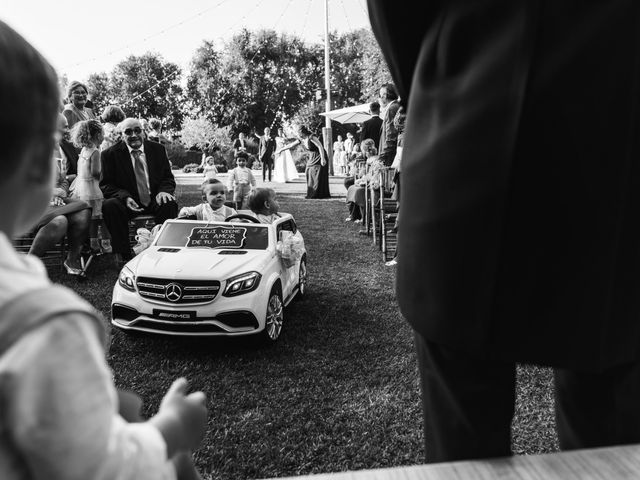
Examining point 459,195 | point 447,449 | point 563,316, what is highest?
point 459,195

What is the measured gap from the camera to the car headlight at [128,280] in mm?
4086

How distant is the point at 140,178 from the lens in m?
6.52

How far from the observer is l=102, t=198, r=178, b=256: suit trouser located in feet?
20.6

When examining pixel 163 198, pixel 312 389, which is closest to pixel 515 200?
pixel 312 389

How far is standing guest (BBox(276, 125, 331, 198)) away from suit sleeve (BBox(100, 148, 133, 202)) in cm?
921

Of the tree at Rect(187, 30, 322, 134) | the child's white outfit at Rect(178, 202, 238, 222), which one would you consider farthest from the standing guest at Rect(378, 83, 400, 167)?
the tree at Rect(187, 30, 322, 134)

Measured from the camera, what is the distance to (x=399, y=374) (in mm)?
3670

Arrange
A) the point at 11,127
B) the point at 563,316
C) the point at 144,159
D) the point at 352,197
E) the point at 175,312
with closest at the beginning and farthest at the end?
the point at 11,127 < the point at 563,316 < the point at 175,312 < the point at 144,159 < the point at 352,197

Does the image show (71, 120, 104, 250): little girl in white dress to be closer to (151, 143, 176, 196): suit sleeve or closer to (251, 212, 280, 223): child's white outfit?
(151, 143, 176, 196): suit sleeve

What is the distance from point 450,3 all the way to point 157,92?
60.3m

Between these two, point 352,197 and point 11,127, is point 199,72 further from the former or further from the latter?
point 11,127

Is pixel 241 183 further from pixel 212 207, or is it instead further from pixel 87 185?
pixel 212 207

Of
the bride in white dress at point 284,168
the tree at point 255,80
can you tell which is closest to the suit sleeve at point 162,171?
the bride in white dress at point 284,168

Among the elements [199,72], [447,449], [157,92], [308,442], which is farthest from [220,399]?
[157,92]
